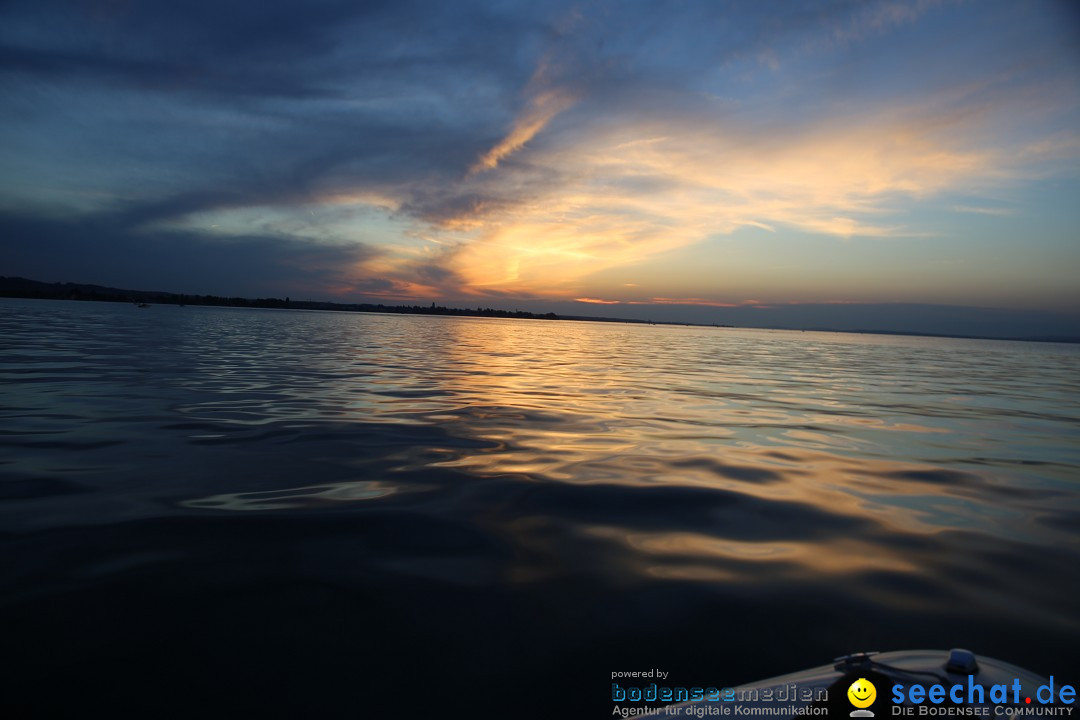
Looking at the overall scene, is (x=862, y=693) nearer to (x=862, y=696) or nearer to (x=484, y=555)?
(x=862, y=696)

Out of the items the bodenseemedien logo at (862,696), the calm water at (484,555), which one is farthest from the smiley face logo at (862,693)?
the calm water at (484,555)

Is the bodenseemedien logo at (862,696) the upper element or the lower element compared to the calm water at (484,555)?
upper

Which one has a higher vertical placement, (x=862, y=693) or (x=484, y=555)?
Result: (x=862, y=693)

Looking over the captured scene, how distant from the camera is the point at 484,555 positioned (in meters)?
3.88

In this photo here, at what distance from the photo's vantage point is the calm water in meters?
2.57

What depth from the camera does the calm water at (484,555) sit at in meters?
2.57

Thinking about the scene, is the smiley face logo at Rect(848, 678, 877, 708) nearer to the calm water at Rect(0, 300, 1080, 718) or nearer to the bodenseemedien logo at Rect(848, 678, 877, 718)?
the bodenseemedien logo at Rect(848, 678, 877, 718)

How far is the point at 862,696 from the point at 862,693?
0.02m

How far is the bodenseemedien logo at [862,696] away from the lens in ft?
5.34

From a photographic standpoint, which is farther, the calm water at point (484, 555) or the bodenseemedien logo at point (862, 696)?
the calm water at point (484, 555)

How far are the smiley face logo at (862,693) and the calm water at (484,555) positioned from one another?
0.98 meters

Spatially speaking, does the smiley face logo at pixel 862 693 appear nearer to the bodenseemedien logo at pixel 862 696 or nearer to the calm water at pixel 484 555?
the bodenseemedien logo at pixel 862 696

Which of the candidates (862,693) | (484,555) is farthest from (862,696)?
(484,555)

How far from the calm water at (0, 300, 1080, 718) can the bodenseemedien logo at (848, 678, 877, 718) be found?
979 millimetres
